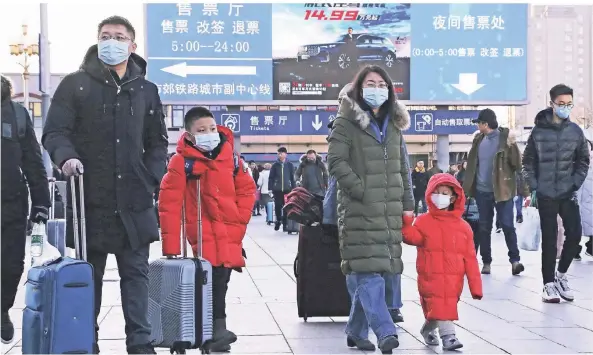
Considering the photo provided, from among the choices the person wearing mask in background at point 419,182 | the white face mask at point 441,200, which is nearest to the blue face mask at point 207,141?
the white face mask at point 441,200

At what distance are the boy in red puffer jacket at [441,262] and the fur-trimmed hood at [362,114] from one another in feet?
1.93

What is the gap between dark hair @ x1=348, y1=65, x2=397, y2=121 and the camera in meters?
5.96

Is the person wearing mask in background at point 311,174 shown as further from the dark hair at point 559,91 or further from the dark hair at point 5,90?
the dark hair at point 5,90

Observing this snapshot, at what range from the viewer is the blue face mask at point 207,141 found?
586cm

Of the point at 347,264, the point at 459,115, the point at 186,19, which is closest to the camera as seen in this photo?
the point at 347,264

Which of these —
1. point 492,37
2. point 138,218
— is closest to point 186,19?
point 492,37

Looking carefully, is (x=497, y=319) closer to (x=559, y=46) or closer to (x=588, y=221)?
(x=588, y=221)

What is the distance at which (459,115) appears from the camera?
27.7 metres

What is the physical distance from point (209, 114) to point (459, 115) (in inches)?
883

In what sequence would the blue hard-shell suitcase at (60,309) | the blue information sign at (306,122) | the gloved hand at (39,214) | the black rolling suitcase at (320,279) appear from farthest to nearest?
the blue information sign at (306,122), the black rolling suitcase at (320,279), the gloved hand at (39,214), the blue hard-shell suitcase at (60,309)

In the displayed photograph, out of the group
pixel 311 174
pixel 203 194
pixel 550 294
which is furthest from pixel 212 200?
pixel 311 174

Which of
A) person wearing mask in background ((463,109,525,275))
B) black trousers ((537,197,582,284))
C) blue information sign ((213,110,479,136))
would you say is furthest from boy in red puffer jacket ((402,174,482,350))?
blue information sign ((213,110,479,136))

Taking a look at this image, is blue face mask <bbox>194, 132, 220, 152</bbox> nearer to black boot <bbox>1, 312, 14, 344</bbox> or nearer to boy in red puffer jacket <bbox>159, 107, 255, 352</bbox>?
boy in red puffer jacket <bbox>159, 107, 255, 352</bbox>

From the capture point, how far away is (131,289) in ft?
17.0
